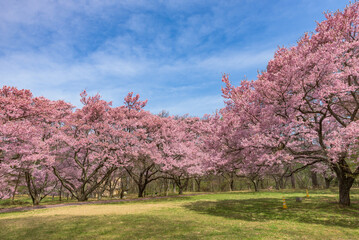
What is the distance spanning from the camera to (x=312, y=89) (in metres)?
14.4

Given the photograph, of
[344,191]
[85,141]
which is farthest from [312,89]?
[85,141]

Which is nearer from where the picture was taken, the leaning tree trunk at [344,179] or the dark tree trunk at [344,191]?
the leaning tree trunk at [344,179]

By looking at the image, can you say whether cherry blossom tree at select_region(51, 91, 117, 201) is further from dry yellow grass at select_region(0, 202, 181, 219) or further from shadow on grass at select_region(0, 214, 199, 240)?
shadow on grass at select_region(0, 214, 199, 240)

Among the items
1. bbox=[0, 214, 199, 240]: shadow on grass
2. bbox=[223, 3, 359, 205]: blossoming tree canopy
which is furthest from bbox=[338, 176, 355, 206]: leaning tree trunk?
bbox=[0, 214, 199, 240]: shadow on grass

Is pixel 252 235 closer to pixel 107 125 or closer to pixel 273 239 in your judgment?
pixel 273 239

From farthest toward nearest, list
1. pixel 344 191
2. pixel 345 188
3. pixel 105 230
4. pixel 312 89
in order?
pixel 344 191, pixel 345 188, pixel 312 89, pixel 105 230

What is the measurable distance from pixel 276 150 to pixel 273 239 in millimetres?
7237

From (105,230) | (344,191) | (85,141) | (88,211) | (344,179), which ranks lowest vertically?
(88,211)

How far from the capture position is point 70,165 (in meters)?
31.9

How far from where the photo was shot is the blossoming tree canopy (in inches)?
501

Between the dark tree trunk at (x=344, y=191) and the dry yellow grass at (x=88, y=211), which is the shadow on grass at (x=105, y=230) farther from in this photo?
the dark tree trunk at (x=344, y=191)

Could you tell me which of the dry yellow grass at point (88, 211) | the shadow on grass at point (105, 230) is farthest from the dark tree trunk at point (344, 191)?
the dry yellow grass at point (88, 211)

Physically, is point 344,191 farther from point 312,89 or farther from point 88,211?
point 88,211

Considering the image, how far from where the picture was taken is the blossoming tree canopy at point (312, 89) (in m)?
12.7
